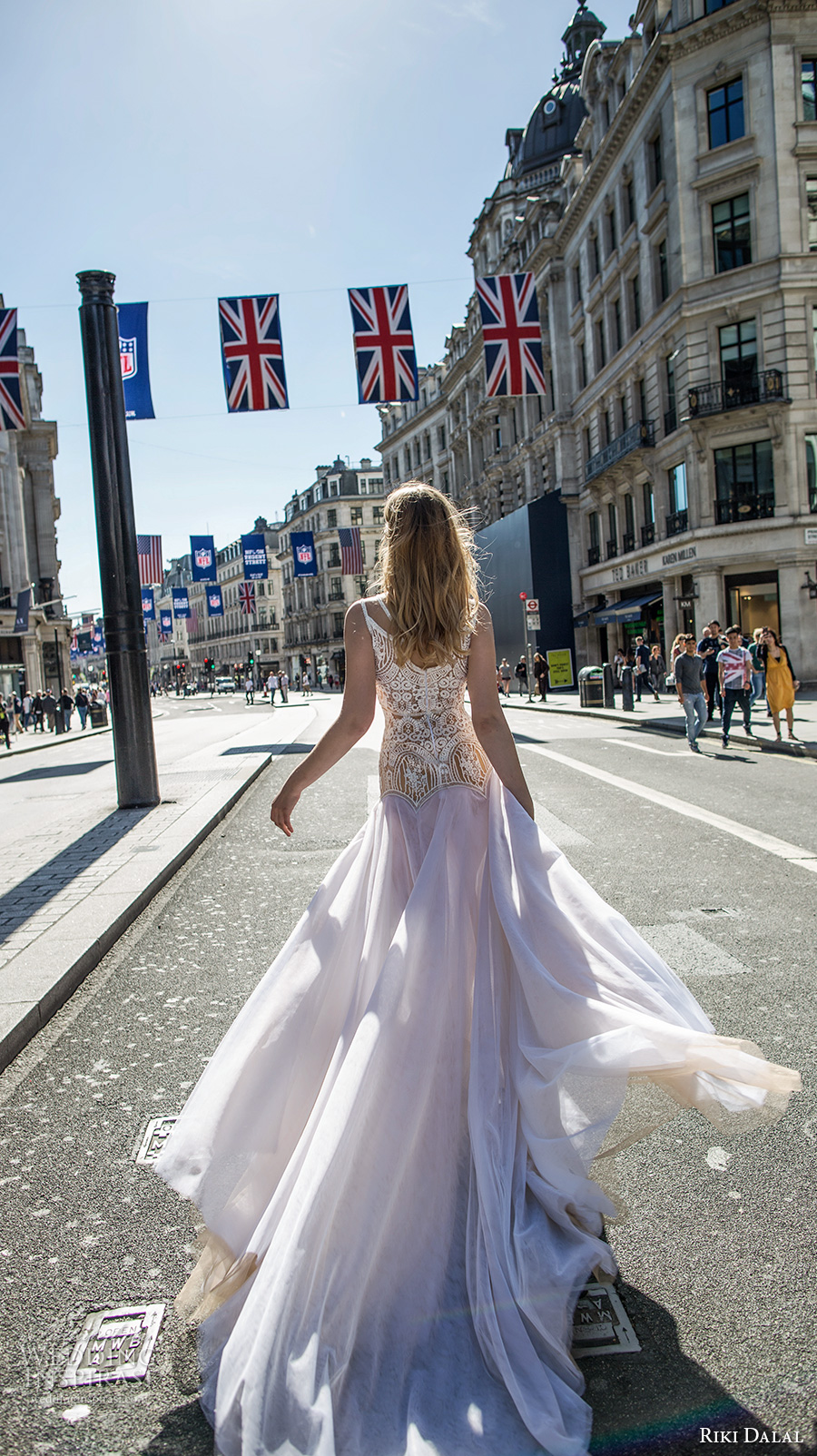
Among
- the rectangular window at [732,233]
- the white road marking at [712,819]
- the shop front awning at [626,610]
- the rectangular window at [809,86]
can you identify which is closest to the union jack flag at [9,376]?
the white road marking at [712,819]

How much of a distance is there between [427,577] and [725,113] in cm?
3282

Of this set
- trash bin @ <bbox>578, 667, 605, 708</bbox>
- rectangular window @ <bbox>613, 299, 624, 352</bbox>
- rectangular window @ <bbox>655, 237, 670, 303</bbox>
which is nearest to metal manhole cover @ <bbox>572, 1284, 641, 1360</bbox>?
trash bin @ <bbox>578, 667, 605, 708</bbox>

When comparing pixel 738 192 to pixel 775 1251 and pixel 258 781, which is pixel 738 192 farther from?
pixel 775 1251

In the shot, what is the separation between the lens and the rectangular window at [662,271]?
31.9 m

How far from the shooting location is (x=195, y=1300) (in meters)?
2.27

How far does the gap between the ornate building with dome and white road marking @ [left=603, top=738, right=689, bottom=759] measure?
41.2 ft

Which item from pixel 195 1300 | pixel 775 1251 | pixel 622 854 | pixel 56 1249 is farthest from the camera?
pixel 622 854

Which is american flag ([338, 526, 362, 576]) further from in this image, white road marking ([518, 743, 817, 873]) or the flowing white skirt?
the flowing white skirt

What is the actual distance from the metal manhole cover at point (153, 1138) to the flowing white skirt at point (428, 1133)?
0.89 meters

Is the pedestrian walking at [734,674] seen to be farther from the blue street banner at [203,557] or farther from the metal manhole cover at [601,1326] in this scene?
the blue street banner at [203,557]

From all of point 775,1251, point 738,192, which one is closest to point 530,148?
point 738,192

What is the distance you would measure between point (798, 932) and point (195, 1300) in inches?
154

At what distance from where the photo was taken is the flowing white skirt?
6.07ft

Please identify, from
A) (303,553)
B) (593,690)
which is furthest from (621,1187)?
(303,553)
